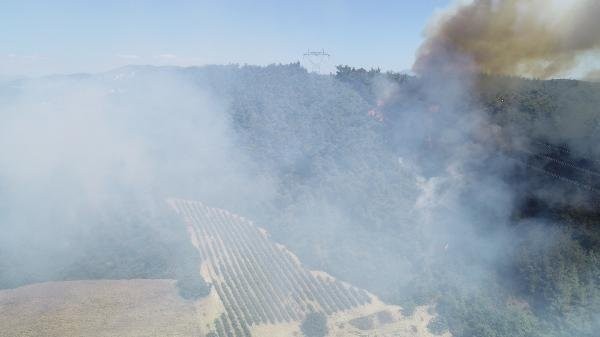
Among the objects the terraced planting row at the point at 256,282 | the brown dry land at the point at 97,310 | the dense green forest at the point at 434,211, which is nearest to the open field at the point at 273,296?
the terraced planting row at the point at 256,282

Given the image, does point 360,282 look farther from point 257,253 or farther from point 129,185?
point 129,185

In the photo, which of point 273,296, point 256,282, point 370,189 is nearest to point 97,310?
point 256,282

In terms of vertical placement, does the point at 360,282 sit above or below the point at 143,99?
below

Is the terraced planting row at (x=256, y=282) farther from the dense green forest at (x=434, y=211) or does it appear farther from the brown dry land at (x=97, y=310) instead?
the brown dry land at (x=97, y=310)

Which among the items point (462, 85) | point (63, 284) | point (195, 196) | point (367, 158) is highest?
point (462, 85)

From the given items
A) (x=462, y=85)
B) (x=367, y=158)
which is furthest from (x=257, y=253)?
(x=462, y=85)

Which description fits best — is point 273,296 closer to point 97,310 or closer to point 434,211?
point 97,310

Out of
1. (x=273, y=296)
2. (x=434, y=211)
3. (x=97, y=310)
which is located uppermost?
(x=434, y=211)

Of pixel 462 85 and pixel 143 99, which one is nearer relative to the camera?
pixel 462 85
